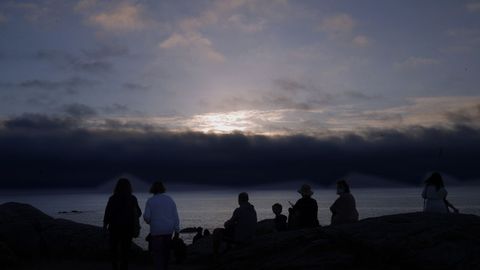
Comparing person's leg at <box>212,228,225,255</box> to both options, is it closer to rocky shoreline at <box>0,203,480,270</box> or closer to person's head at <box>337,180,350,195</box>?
rocky shoreline at <box>0,203,480,270</box>

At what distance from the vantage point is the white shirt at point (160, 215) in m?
12.6

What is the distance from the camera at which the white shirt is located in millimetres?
12633

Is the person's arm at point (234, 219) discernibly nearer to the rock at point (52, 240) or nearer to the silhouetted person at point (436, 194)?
the rock at point (52, 240)

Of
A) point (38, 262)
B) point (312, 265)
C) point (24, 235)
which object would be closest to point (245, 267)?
point (312, 265)

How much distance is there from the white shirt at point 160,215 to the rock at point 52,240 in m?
6.71

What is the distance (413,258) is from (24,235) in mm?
13404

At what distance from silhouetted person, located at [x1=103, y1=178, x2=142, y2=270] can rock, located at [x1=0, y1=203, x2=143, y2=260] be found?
560 centimetres

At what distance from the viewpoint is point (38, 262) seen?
1805cm

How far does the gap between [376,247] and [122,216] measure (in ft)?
19.5

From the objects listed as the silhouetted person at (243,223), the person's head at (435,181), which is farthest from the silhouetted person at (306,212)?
the person's head at (435,181)

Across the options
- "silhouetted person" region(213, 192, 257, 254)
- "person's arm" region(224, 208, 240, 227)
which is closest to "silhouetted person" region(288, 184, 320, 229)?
"silhouetted person" region(213, 192, 257, 254)

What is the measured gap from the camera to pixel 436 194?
623 inches

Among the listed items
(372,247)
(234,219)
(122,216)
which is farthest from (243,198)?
(372,247)

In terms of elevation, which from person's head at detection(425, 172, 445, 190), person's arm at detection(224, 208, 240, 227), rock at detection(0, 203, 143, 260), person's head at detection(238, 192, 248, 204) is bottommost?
rock at detection(0, 203, 143, 260)
